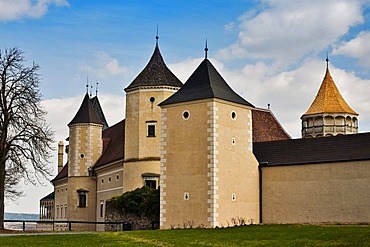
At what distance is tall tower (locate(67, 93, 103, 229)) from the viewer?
6156 cm

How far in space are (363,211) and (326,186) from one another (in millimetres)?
2323

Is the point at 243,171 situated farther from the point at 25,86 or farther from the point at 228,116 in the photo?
the point at 25,86

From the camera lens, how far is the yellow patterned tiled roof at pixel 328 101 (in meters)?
64.7

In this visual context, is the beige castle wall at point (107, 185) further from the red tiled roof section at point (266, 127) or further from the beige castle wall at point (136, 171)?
the red tiled roof section at point (266, 127)

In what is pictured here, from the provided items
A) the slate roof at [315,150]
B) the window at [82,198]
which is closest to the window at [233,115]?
the slate roof at [315,150]

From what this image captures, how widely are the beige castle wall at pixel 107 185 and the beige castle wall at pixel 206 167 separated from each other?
16.0 metres

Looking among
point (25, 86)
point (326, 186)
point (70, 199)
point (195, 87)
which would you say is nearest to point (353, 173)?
point (326, 186)

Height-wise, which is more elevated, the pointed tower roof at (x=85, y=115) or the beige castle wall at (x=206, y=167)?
the pointed tower roof at (x=85, y=115)

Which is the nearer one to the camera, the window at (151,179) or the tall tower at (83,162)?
the window at (151,179)

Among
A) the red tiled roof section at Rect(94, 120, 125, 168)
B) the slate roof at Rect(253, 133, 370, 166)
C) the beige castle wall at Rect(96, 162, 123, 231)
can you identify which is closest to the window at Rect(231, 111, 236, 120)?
the slate roof at Rect(253, 133, 370, 166)

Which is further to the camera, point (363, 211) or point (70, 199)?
point (70, 199)

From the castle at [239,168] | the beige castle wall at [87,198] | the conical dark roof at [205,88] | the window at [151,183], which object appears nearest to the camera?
the castle at [239,168]

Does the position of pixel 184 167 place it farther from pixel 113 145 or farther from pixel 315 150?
pixel 113 145

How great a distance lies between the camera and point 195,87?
123 feet
